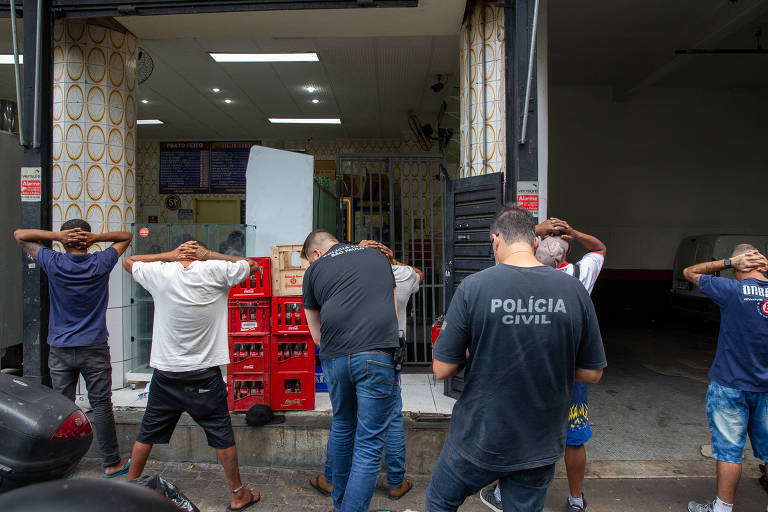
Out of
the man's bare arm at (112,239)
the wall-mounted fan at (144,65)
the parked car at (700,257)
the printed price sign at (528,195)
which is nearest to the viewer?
the man's bare arm at (112,239)

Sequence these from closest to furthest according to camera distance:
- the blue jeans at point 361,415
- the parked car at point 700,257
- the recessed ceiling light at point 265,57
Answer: the blue jeans at point 361,415 → the recessed ceiling light at point 265,57 → the parked car at point 700,257

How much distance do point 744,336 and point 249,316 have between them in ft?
12.3

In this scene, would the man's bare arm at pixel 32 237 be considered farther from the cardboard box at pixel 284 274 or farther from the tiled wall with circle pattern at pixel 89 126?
the cardboard box at pixel 284 274

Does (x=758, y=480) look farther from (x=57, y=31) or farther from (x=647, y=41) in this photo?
(x=57, y=31)

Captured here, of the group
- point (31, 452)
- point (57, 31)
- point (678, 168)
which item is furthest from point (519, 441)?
point (678, 168)

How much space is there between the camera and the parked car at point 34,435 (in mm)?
1854

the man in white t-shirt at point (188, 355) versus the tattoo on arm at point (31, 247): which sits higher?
the tattoo on arm at point (31, 247)

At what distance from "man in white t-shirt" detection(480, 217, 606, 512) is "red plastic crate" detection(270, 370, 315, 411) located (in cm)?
177

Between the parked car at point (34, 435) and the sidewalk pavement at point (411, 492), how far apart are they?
65.4 inches

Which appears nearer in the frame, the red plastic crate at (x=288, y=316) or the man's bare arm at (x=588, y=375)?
the man's bare arm at (x=588, y=375)

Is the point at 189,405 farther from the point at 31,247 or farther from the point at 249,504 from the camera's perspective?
the point at 31,247

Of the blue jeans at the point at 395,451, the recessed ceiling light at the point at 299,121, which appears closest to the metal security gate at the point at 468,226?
the blue jeans at the point at 395,451

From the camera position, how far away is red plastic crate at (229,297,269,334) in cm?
432

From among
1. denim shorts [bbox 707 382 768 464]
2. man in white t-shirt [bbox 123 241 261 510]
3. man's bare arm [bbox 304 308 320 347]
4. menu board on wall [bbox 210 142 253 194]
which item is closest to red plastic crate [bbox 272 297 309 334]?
man in white t-shirt [bbox 123 241 261 510]
